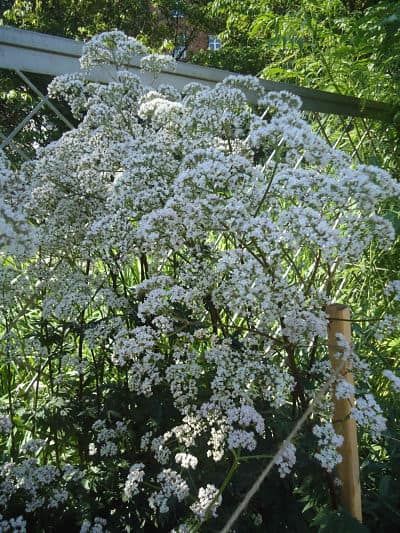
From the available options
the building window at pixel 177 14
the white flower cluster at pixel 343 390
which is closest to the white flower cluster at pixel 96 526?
the white flower cluster at pixel 343 390

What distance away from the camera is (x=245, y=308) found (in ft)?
6.39

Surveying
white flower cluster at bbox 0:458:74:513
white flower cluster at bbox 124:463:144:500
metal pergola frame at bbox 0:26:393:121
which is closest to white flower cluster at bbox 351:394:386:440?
white flower cluster at bbox 124:463:144:500

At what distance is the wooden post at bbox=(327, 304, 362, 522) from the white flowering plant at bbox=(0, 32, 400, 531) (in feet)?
0.20

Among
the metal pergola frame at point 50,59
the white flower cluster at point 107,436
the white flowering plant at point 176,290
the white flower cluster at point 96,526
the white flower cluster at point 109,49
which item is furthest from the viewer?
the metal pergola frame at point 50,59

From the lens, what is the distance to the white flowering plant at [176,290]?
1.81 metres

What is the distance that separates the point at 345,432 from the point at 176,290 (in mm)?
802

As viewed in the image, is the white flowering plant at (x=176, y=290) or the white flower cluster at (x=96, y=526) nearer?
the white flowering plant at (x=176, y=290)

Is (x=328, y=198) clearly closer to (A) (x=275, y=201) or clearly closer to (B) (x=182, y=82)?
(A) (x=275, y=201)

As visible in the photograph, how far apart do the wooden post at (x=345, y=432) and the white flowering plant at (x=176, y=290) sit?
61 mm

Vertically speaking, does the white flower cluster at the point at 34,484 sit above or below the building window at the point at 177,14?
below

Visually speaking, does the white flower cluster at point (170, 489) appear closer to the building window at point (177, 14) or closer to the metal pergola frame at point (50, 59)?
the metal pergola frame at point (50, 59)

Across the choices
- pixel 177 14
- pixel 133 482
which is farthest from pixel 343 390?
pixel 177 14

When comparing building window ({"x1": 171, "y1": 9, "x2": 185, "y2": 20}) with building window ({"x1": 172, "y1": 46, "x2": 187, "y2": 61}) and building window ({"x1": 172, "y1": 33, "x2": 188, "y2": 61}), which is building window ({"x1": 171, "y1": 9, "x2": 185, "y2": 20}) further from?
building window ({"x1": 172, "y1": 46, "x2": 187, "y2": 61})

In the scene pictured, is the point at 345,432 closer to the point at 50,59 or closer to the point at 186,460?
the point at 186,460
